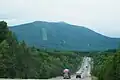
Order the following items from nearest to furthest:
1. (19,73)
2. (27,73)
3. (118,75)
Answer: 1. (118,75)
2. (19,73)
3. (27,73)

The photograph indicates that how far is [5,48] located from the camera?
216 ft

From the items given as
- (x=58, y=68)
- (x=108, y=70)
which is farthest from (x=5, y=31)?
(x=58, y=68)

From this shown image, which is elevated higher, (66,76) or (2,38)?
(2,38)

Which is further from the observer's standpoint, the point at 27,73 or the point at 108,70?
the point at 27,73

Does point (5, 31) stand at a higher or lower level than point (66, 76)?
higher

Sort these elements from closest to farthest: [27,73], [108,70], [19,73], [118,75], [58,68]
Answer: [118,75] < [108,70] < [19,73] < [27,73] < [58,68]

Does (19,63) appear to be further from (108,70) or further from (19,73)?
(108,70)

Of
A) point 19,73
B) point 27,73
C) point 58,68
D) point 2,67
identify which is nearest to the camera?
point 2,67

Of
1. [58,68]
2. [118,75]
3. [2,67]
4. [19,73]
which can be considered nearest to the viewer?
[118,75]

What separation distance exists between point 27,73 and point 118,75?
82.4 ft

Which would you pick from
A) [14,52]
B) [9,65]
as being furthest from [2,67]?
[14,52]

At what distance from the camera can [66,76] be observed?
216 feet

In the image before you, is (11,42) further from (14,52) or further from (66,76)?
(66,76)

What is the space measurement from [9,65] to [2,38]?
10204mm
